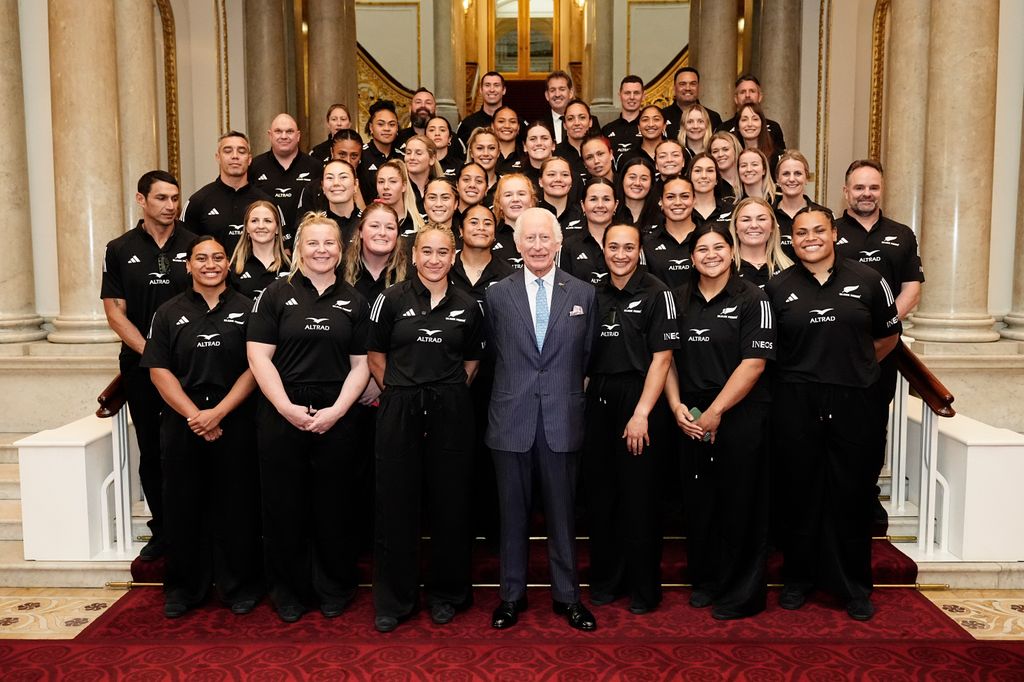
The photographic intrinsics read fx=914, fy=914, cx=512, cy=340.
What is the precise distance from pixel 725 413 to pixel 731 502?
16.9 inches

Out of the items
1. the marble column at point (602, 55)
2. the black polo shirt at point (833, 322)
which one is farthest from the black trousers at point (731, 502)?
the marble column at point (602, 55)

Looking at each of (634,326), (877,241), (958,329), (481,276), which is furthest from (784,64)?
(634,326)

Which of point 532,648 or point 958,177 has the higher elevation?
point 958,177

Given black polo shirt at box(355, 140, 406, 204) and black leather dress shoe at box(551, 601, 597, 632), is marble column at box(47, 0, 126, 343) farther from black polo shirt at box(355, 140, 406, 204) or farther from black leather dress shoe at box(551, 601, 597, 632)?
black leather dress shoe at box(551, 601, 597, 632)

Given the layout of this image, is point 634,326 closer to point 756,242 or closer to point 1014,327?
point 756,242

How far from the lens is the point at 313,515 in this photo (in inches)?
174

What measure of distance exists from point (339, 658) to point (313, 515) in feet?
2.35

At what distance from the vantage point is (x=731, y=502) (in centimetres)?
435

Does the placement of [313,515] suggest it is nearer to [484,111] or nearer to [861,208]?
[861,208]

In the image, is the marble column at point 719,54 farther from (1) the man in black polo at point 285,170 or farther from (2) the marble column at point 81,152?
(2) the marble column at point 81,152

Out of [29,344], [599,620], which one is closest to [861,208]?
[599,620]

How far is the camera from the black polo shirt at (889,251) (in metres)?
5.05

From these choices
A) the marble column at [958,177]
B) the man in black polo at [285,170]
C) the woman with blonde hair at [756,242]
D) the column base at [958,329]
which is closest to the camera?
the woman with blonde hair at [756,242]

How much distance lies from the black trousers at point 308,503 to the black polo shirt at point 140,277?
116 centimetres
